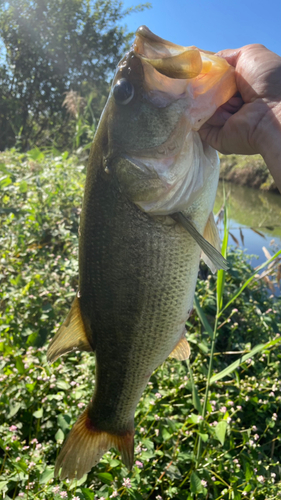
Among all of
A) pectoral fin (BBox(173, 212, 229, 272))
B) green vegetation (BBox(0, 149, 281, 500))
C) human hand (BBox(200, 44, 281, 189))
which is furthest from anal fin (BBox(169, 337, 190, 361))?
human hand (BBox(200, 44, 281, 189))

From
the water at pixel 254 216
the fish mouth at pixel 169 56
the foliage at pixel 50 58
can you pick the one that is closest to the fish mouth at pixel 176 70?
the fish mouth at pixel 169 56

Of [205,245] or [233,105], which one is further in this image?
[233,105]

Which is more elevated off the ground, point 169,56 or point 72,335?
point 169,56

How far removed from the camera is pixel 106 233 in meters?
1.25

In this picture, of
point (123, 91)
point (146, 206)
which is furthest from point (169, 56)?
point (146, 206)

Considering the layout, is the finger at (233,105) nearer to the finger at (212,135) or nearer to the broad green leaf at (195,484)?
the finger at (212,135)

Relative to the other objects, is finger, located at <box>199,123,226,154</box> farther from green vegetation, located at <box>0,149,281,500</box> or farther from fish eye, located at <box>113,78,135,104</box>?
green vegetation, located at <box>0,149,281,500</box>

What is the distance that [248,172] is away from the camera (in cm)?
1534

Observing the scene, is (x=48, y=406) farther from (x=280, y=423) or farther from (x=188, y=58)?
(x=188, y=58)

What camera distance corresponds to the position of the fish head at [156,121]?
1.17 m

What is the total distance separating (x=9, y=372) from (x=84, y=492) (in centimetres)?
84

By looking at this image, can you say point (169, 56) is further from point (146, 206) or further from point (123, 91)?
point (146, 206)

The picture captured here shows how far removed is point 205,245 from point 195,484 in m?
1.12

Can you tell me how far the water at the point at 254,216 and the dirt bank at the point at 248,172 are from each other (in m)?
0.66
